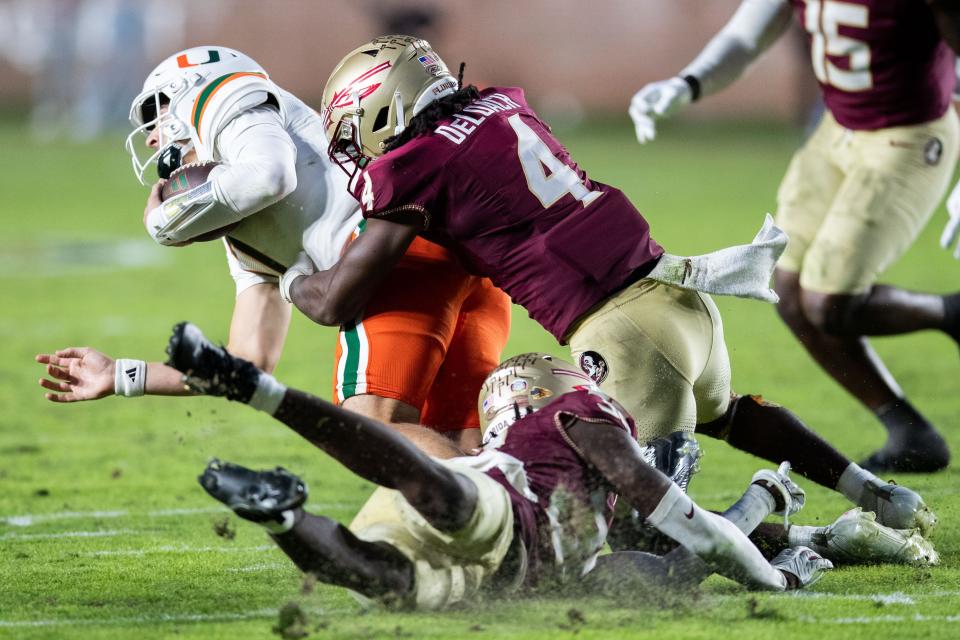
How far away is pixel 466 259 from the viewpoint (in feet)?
13.7

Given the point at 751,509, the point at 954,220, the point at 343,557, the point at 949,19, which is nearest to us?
the point at 343,557

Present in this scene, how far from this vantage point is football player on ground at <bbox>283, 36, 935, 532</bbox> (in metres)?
3.87

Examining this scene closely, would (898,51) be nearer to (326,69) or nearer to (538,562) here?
(538,562)

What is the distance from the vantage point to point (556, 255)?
3902 mm

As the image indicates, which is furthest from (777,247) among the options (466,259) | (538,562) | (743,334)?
(743,334)

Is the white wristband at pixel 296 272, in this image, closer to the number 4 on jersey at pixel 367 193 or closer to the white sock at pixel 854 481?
the number 4 on jersey at pixel 367 193

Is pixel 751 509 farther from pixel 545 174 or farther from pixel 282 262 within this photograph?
pixel 282 262

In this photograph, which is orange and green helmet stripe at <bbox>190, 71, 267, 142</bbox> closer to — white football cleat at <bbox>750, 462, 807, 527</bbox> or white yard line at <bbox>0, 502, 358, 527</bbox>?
white yard line at <bbox>0, 502, 358, 527</bbox>

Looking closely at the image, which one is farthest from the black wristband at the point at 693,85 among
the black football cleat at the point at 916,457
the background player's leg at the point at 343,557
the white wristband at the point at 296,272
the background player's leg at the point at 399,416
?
the background player's leg at the point at 343,557

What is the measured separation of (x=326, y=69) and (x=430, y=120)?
19.7 meters

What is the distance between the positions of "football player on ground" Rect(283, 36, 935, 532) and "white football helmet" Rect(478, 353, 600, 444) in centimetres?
21

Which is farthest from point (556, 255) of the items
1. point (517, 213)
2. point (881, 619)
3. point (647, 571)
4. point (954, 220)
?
point (954, 220)

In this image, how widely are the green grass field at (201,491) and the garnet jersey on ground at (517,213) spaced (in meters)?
0.88

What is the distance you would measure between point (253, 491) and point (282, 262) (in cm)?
140
